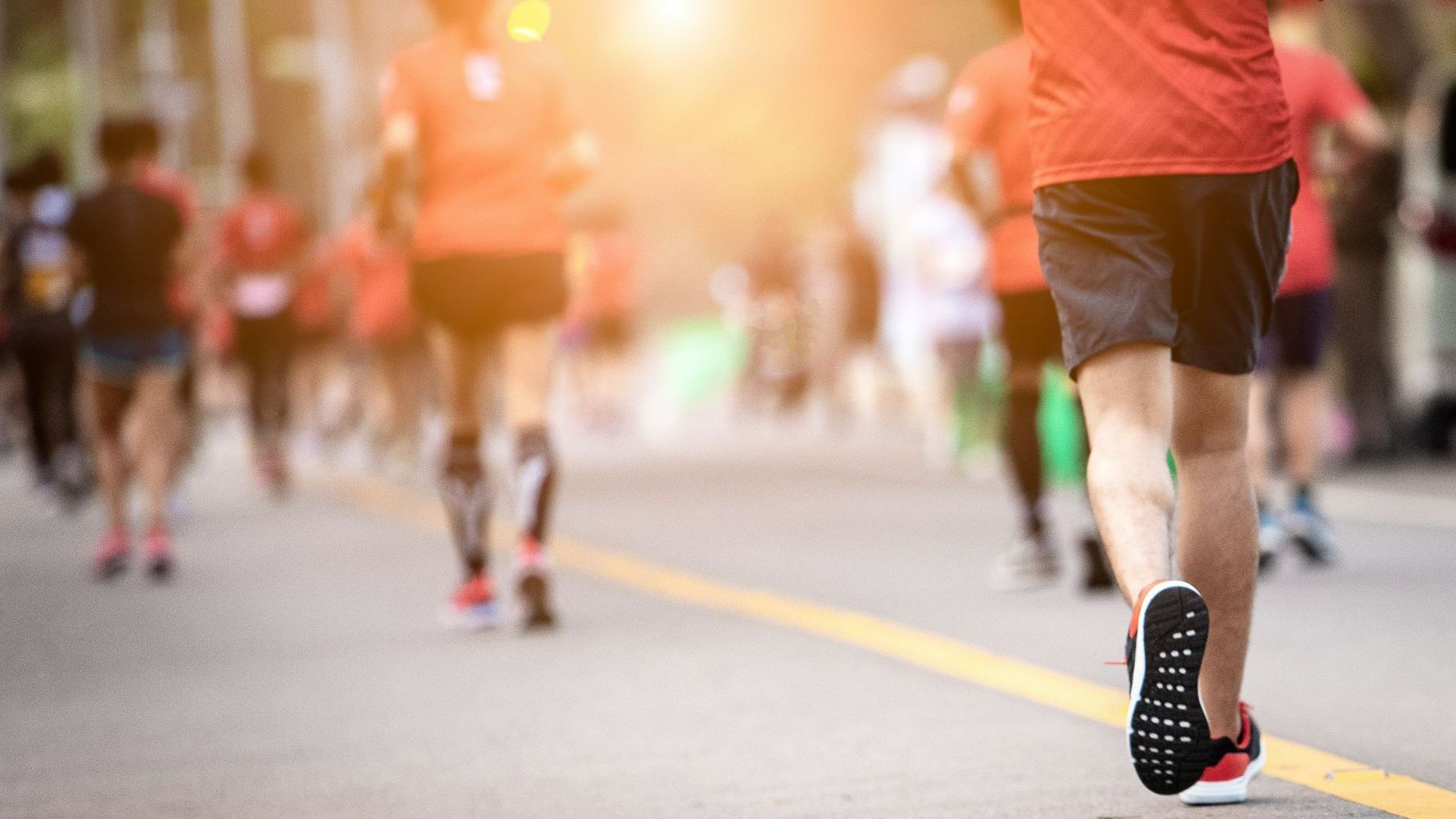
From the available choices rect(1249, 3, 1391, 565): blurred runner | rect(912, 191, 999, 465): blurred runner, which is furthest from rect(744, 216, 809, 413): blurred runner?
rect(1249, 3, 1391, 565): blurred runner

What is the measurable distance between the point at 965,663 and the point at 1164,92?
2539 millimetres

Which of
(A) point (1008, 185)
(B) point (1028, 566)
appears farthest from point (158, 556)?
(A) point (1008, 185)

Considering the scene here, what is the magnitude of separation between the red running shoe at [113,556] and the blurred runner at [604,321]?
1330 centimetres

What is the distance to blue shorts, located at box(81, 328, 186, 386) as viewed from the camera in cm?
1044

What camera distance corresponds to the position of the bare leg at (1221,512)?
14.0 feet

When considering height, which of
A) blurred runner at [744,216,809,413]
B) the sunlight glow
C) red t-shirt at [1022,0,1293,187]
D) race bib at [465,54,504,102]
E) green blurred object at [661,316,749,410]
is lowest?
green blurred object at [661,316,749,410]

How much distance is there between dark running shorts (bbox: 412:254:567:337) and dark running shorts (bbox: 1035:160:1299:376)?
148 inches

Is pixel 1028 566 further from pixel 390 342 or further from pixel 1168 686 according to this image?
pixel 390 342

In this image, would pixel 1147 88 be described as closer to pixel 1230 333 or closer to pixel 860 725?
pixel 1230 333

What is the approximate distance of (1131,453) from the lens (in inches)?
162

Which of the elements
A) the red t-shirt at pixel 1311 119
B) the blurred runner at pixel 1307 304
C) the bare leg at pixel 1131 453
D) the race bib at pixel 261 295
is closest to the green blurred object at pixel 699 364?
the race bib at pixel 261 295

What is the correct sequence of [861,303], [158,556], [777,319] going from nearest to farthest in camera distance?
[158,556] < [861,303] < [777,319]

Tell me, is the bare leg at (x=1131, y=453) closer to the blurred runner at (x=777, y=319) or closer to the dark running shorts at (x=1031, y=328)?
the dark running shorts at (x=1031, y=328)

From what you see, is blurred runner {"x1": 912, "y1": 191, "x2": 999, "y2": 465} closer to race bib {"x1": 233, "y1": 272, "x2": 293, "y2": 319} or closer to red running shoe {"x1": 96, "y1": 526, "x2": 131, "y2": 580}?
race bib {"x1": 233, "y1": 272, "x2": 293, "y2": 319}
